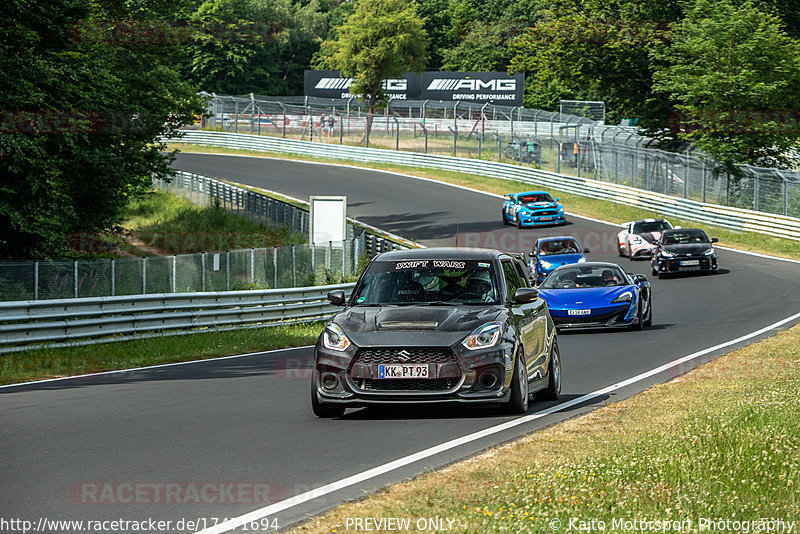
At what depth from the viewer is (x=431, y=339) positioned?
10.5 metres

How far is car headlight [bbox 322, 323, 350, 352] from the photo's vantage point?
1070 centimetres

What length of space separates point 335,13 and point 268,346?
376 ft

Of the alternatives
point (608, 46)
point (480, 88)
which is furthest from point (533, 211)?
point (480, 88)

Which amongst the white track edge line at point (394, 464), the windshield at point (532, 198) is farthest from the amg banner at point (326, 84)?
the white track edge line at point (394, 464)

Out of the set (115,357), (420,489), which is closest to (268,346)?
(115,357)

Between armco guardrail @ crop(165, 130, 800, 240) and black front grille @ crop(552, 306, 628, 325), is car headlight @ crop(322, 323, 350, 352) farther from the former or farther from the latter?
armco guardrail @ crop(165, 130, 800, 240)

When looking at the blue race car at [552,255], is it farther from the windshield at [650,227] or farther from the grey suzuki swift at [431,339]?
the grey suzuki swift at [431,339]

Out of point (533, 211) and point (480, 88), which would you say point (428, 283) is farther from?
point (480, 88)

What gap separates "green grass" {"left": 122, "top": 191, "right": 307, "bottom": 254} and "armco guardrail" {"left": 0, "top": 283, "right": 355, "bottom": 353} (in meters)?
11.6

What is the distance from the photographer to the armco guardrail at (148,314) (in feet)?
61.5

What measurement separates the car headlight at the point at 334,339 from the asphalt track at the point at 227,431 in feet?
2.39

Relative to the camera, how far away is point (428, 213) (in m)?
52.6

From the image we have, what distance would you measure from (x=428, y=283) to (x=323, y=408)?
65.7 inches

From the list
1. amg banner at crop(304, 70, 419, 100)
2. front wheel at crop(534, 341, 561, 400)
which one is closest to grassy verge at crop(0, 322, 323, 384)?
front wheel at crop(534, 341, 561, 400)
